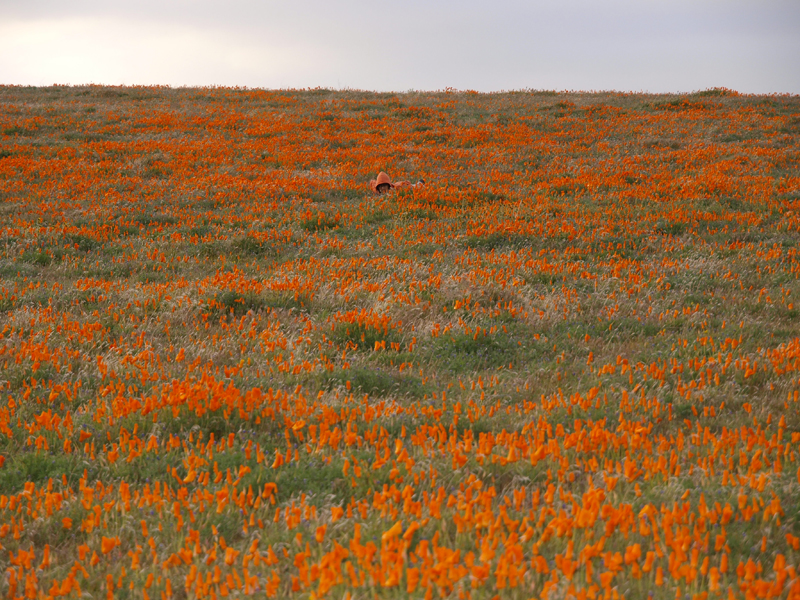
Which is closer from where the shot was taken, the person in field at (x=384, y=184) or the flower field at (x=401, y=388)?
the flower field at (x=401, y=388)

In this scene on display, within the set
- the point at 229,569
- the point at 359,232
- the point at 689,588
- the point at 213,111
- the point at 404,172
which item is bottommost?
the point at 229,569

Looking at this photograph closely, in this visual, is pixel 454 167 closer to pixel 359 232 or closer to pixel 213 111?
pixel 359 232

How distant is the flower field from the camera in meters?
2.63

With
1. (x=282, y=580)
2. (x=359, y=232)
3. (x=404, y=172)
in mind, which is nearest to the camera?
(x=282, y=580)

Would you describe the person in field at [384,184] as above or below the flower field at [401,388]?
above

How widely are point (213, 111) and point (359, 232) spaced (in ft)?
58.4

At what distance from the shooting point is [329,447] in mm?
3723

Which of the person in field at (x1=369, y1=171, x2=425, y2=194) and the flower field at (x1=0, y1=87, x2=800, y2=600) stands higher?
the person in field at (x1=369, y1=171, x2=425, y2=194)

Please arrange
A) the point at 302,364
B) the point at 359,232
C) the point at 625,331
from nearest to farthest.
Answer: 1. the point at 302,364
2. the point at 625,331
3. the point at 359,232

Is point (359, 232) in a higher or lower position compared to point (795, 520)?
higher

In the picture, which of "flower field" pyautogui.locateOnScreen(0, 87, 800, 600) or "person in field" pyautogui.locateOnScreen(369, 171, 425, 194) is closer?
"flower field" pyautogui.locateOnScreen(0, 87, 800, 600)

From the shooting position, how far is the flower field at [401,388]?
2633 mm

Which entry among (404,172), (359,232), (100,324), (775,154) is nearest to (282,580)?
(100,324)

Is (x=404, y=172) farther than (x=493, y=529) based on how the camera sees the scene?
Yes
